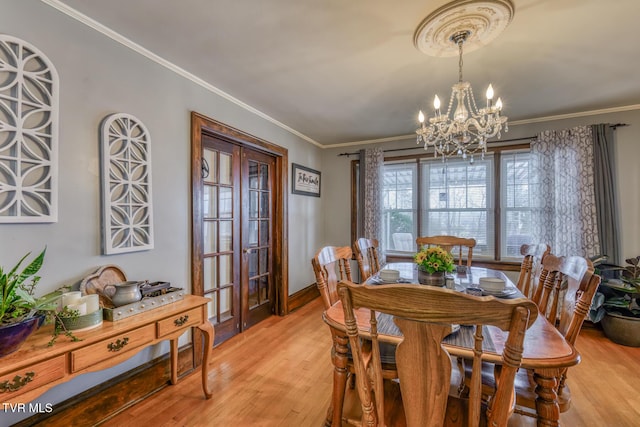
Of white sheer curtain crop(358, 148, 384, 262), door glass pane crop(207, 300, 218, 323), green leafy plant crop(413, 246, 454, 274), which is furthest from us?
white sheer curtain crop(358, 148, 384, 262)

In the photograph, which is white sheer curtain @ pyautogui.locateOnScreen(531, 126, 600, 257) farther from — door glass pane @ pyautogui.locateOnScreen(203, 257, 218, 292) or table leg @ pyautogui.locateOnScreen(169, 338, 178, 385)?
table leg @ pyautogui.locateOnScreen(169, 338, 178, 385)

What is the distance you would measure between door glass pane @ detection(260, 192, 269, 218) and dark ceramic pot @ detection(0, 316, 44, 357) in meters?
2.34

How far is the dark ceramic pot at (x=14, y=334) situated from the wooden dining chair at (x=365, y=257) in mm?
2039

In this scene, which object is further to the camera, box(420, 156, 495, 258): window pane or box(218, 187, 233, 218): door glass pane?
box(420, 156, 495, 258): window pane

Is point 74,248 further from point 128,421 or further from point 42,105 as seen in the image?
point 128,421

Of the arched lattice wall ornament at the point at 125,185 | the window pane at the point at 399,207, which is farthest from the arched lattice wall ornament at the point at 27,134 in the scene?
the window pane at the point at 399,207

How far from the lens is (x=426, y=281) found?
6.22 feet

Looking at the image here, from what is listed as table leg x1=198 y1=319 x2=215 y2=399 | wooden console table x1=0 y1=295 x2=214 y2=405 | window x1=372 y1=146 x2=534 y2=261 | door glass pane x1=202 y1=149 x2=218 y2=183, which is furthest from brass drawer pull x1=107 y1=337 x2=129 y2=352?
window x1=372 y1=146 x2=534 y2=261

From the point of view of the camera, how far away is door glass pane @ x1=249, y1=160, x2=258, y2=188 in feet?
10.6

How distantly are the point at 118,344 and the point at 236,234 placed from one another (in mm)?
1609

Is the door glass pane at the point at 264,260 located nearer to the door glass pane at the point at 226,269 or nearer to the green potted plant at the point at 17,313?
the door glass pane at the point at 226,269

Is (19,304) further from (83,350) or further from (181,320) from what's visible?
(181,320)

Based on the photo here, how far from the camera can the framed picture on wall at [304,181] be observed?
3900 millimetres

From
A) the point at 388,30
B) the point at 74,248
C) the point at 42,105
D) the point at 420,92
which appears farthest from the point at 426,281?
the point at 42,105
